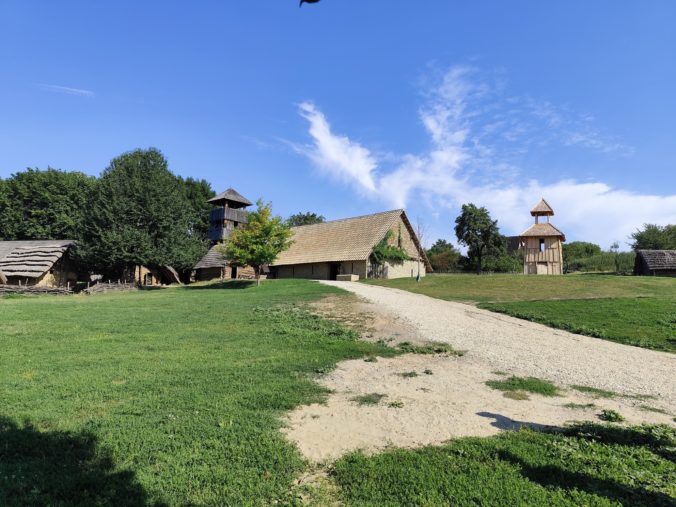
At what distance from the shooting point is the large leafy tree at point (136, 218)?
35.3 metres

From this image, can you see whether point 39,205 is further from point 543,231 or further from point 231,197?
point 543,231

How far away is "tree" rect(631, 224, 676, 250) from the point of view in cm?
5378

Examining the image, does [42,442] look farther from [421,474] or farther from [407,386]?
[407,386]

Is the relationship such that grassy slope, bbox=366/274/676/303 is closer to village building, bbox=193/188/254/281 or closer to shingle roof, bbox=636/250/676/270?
shingle roof, bbox=636/250/676/270

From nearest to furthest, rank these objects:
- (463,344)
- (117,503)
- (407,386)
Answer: (117,503), (407,386), (463,344)

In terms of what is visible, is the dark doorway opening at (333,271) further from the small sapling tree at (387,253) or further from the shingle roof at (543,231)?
the shingle roof at (543,231)

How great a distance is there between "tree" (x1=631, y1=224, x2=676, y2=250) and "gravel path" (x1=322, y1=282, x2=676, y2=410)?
173ft

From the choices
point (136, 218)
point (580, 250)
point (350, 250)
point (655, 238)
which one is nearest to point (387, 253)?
point (350, 250)

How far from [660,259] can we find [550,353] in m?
36.3

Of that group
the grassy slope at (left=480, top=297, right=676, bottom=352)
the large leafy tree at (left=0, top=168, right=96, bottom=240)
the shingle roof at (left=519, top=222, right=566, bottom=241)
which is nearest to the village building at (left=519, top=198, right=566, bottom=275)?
the shingle roof at (left=519, top=222, right=566, bottom=241)

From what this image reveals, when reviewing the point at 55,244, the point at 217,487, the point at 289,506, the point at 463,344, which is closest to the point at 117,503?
the point at 217,487

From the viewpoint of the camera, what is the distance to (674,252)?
38.2 metres

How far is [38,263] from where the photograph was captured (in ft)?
116

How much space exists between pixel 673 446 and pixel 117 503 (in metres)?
6.17
